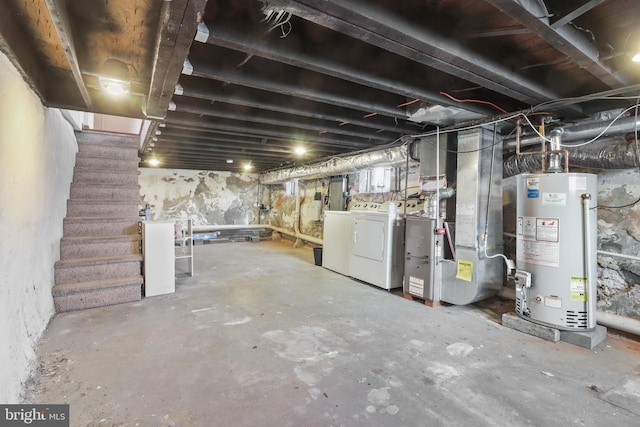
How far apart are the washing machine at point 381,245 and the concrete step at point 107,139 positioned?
3.67 metres

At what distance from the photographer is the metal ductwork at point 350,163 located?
14.2 ft

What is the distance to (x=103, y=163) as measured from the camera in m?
4.36

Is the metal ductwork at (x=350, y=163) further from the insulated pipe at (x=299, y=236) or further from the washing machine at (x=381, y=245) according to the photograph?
the insulated pipe at (x=299, y=236)

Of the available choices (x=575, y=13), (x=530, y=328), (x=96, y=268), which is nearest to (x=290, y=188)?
(x=96, y=268)

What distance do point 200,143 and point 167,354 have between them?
3518 millimetres

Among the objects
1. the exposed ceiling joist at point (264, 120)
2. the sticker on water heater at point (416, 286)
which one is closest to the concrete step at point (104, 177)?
the exposed ceiling joist at point (264, 120)

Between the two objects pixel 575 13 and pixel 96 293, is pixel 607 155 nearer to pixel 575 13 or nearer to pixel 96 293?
pixel 575 13

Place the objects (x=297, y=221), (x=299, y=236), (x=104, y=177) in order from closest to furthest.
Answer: (x=104, y=177) → (x=299, y=236) → (x=297, y=221)

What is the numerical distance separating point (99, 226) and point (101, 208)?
1.09 ft

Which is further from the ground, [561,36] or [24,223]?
[561,36]

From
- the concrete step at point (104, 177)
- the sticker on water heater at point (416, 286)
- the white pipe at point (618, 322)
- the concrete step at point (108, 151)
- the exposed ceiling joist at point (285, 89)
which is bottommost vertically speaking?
the white pipe at point (618, 322)

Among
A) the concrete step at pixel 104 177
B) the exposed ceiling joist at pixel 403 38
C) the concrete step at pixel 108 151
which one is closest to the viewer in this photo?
the exposed ceiling joist at pixel 403 38

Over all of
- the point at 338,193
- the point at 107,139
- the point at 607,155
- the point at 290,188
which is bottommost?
Answer: the point at 338,193

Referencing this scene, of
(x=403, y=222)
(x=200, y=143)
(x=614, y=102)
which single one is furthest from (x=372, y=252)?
(x=200, y=143)
